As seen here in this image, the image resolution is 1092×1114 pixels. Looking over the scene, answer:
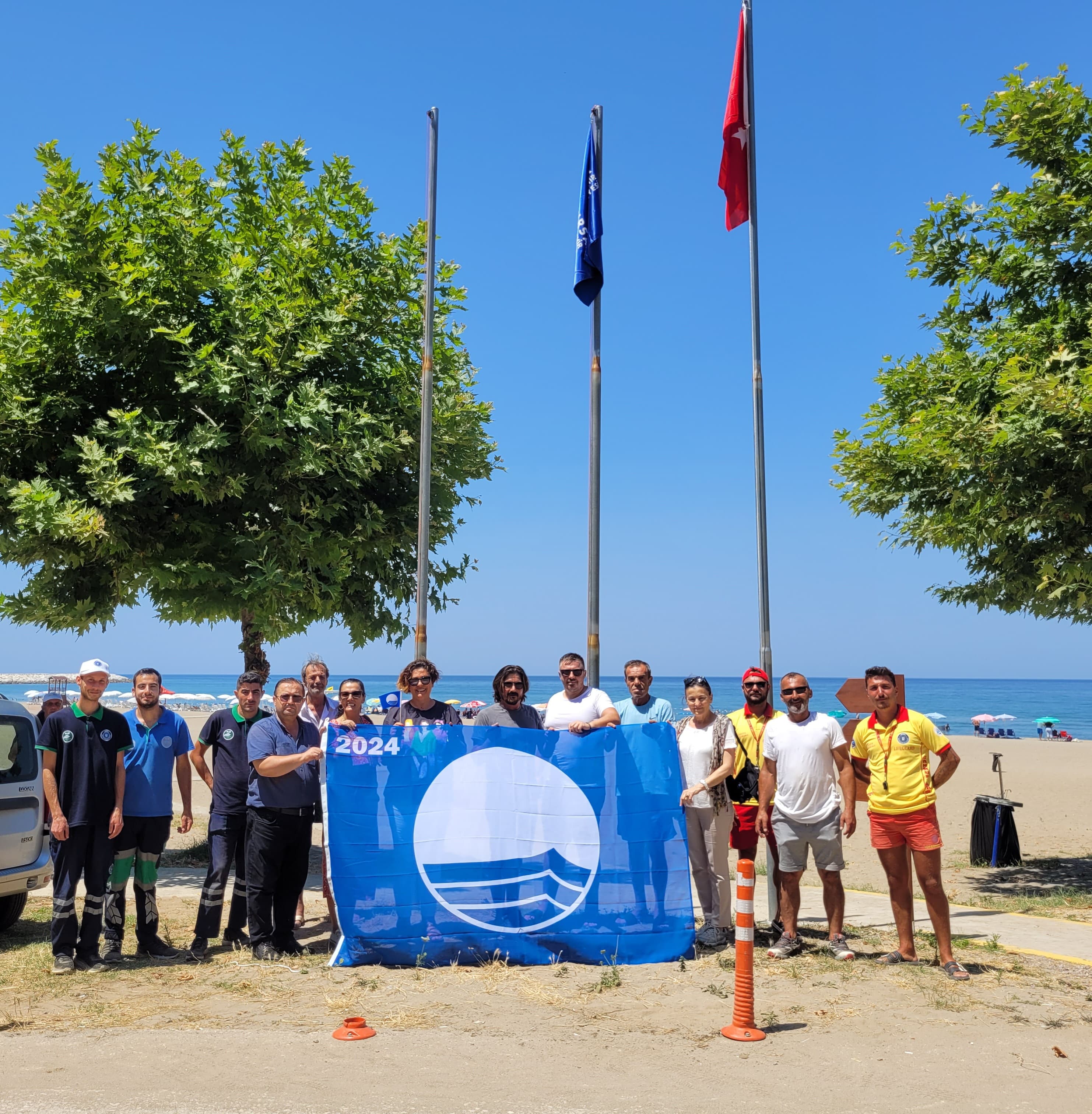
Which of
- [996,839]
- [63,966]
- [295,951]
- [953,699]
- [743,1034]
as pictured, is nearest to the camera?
[743,1034]

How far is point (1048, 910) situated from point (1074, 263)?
7319 millimetres

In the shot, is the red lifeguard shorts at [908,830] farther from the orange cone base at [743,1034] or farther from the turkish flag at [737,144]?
the turkish flag at [737,144]

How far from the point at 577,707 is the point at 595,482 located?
3714 millimetres

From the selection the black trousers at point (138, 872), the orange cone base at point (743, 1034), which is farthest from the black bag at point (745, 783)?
the black trousers at point (138, 872)

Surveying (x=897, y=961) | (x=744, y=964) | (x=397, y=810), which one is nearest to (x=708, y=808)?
(x=897, y=961)

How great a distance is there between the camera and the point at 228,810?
7824 millimetres

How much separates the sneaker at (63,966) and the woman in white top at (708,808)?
4.83 metres

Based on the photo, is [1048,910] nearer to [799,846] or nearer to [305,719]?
[799,846]

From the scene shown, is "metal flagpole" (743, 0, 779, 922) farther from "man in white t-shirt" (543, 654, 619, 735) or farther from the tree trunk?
the tree trunk

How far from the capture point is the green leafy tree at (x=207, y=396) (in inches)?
Answer: 436

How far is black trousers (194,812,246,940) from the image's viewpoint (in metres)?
7.68

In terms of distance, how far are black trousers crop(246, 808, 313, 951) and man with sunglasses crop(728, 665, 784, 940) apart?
3481 mm

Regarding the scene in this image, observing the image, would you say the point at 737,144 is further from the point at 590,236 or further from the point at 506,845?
the point at 506,845

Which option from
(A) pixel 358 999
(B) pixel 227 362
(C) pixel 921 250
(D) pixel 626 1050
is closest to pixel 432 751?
(A) pixel 358 999
